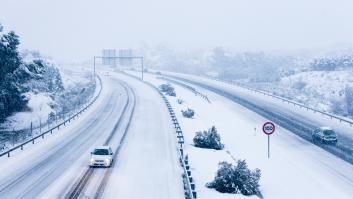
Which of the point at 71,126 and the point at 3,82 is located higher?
the point at 3,82

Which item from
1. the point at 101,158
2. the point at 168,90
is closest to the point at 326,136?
the point at 101,158

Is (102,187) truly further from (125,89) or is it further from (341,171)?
(125,89)

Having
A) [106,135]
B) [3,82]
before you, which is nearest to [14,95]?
[3,82]

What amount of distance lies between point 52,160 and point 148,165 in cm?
721

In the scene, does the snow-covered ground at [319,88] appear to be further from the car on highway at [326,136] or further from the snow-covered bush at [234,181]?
the snow-covered bush at [234,181]

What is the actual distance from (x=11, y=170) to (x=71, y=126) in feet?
66.6

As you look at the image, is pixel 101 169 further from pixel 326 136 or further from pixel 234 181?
pixel 326 136

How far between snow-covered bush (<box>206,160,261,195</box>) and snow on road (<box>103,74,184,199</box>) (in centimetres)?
202

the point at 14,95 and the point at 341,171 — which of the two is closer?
the point at 341,171

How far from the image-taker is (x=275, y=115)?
5922 centimetres

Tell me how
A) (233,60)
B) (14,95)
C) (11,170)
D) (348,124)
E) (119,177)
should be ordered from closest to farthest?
1. (119,177)
2. (11,170)
3. (348,124)
4. (14,95)
5. (233,60)

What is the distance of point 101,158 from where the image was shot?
29.3 metres

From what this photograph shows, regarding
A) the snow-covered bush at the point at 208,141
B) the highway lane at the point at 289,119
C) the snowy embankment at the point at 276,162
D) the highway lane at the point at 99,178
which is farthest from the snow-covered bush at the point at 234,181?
the highway lane at the point at 289,119

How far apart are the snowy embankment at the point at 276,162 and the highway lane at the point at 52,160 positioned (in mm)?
7807
